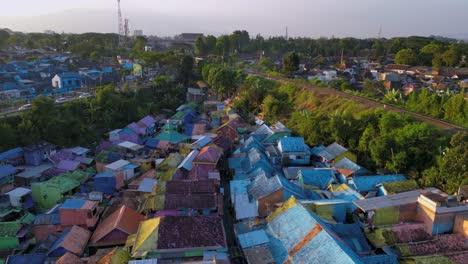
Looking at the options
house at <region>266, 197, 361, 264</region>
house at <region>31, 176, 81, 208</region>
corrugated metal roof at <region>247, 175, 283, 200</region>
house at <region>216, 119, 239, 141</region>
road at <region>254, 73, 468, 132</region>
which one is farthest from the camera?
house at <region>216, 119, 239, 141</region>

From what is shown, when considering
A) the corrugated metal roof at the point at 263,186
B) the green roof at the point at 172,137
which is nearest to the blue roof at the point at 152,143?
the green roof at the point at 172,137

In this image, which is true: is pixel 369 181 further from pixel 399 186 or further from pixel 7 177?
pixel 7 177

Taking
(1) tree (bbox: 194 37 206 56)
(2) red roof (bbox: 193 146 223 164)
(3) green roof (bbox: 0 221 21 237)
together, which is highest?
(1) tree (bbox: 194 37 206 56)

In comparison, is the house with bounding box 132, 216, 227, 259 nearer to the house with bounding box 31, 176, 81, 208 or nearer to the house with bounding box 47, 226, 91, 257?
the house with bounding box 47, 226, 91, 257

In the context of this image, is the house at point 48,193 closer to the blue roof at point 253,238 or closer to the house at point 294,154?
the blue roof at point 253,238

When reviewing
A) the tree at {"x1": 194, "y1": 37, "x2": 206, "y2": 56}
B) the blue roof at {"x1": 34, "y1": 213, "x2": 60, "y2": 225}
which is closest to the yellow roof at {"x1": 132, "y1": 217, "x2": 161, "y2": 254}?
the blue roof at {"x1": 34, "y1": 213, "x2": 60, "y2": 225}

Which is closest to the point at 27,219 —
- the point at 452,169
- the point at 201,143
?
the point at 201,143
